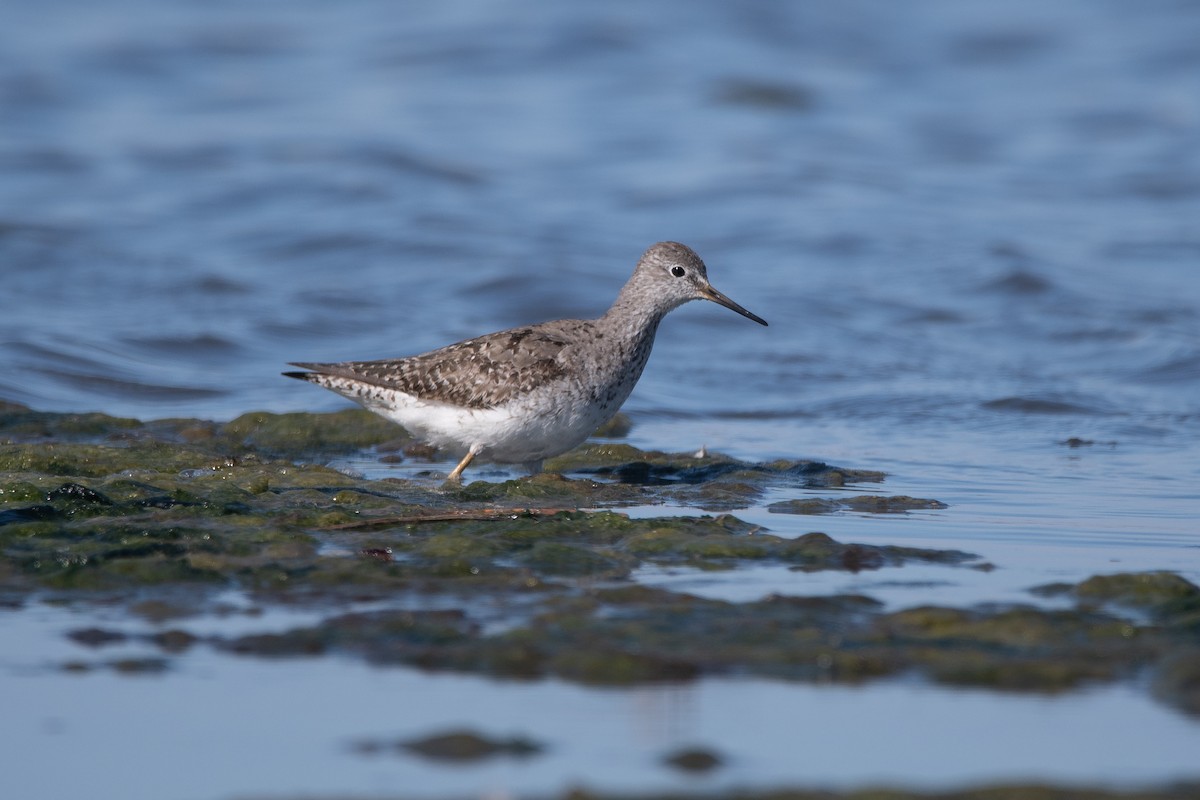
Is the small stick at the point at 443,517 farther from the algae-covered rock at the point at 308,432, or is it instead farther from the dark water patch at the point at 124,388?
the dark water patch at the point at 124,388

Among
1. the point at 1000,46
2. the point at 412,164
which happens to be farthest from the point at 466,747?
the point at 1000,46

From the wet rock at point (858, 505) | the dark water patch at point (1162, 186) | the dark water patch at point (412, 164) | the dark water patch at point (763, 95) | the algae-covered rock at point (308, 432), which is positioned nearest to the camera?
the wet rock at point (858, 505)

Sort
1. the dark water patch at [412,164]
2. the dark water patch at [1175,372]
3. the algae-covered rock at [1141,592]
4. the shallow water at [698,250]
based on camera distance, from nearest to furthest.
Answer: the shallow water at [698,250]
the algae-covered rock at [1141,592]
the dark water patch at [1175,372]
the dark water patch at [412,164]

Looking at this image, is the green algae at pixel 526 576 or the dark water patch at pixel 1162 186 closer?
the green algae at pixel 526 576

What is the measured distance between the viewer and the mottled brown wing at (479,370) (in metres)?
8.93

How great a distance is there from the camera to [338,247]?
17.1 meters

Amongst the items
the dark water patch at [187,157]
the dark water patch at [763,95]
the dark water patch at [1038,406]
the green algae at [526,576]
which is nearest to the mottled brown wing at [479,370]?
the green algae at [526,576]

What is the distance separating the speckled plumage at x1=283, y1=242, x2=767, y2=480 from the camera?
883 cm

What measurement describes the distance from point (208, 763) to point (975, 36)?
81.9ft

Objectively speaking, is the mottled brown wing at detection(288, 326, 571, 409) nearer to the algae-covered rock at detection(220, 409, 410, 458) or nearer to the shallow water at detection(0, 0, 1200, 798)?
the algae-covered rock at detection(220, 409, 410, 458)

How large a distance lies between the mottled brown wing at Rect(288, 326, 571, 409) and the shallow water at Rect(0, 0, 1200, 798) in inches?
66.5

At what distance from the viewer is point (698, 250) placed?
56.0 feet

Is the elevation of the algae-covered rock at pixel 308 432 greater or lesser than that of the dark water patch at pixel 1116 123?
lesser

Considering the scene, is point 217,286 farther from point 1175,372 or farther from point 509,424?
point 1175,372
